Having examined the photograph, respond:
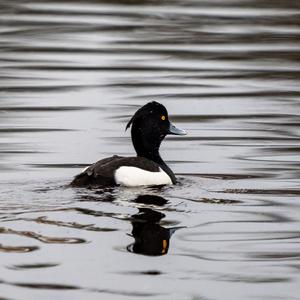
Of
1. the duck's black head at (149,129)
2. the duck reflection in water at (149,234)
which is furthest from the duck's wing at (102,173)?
the duck reflection in water at (149,234)

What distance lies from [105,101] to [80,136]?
2255 millimetres

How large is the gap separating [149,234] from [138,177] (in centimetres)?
192

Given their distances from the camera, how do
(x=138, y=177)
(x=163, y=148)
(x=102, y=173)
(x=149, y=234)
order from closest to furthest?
(x=149, y=234) → (x=102, y=173) → (x=138, y=177) → (x=163, y=148)

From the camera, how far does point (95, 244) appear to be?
9.03 m

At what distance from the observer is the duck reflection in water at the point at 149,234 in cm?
A: 902

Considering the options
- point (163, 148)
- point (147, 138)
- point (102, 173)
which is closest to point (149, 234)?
point (102, 173)

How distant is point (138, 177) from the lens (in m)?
11.3

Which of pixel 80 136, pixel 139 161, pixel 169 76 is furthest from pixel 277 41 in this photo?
pixel 139 161

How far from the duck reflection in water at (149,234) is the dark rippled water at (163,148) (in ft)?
0.07

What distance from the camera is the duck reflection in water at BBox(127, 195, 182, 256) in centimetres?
902

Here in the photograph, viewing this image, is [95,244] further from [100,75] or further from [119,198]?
[100,75]

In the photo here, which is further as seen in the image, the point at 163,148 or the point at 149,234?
the point at 163,148

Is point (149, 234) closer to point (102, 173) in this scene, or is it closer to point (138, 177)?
point (102, 173)

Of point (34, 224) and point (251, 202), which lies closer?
point (34, 224)
